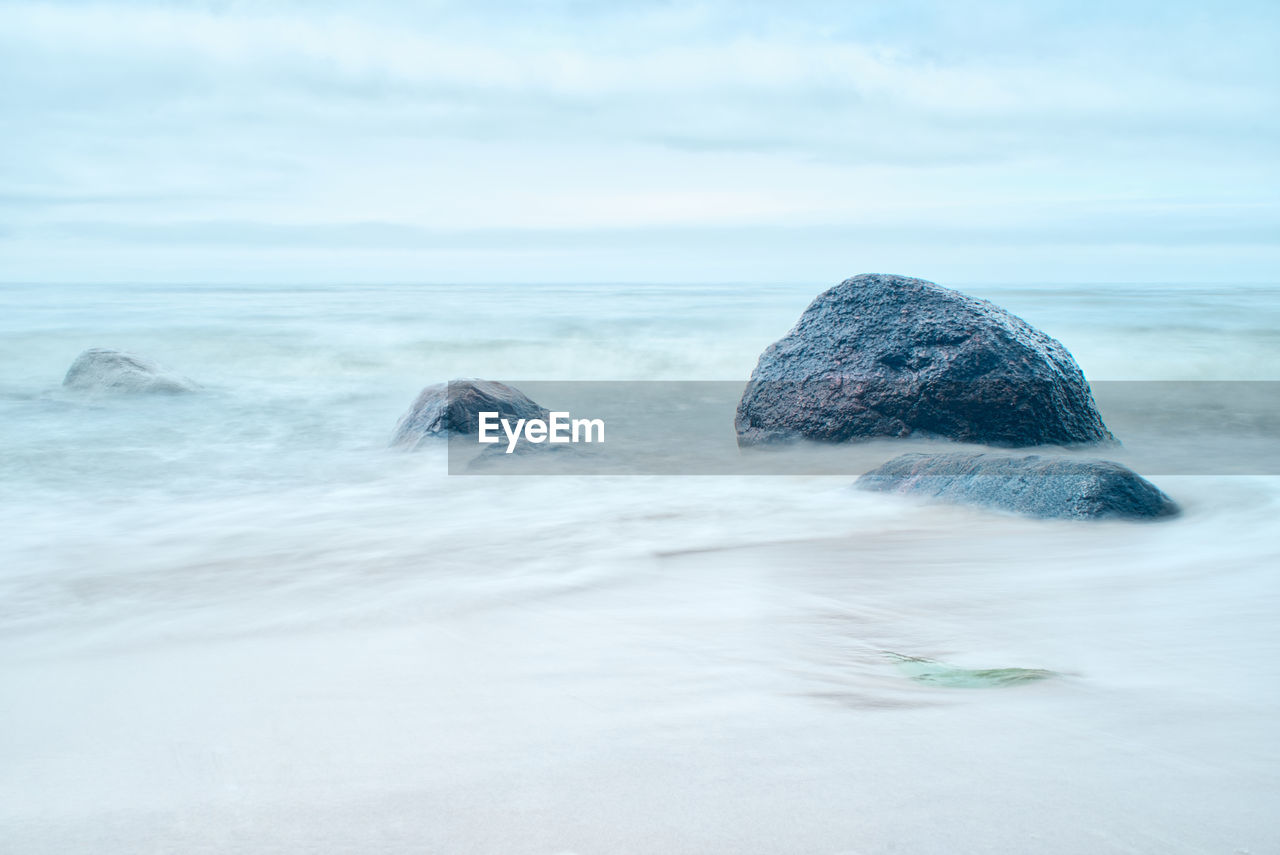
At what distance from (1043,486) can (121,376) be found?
8.42 metres

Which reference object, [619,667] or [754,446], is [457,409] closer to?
[754,446]

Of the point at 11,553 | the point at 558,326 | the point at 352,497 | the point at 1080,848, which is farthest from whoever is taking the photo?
the point at 558,326

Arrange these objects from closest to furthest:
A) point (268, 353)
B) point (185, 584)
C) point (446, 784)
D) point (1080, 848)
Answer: point (1080, 848) < point (446, 784) < point (185, 584) < point (268, 353)

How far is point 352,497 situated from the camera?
17.8ft

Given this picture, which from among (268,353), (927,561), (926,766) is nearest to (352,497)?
(927,561)

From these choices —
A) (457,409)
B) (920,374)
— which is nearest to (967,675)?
(920,374)

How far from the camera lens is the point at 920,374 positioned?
18.7ft

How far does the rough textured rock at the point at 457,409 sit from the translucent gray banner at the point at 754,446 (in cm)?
9

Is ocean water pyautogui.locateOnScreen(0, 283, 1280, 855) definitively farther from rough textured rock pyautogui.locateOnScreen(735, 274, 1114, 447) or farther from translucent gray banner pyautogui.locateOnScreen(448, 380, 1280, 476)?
rough textured rock pyautogui.locateOnScreen(735, 274, 1114, 447)

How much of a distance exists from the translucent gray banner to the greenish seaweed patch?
3187 mm

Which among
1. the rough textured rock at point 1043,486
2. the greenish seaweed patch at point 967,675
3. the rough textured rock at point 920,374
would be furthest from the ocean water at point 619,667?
the rough textured rock at point 920,374

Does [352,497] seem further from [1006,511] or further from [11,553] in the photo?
[1006,511]

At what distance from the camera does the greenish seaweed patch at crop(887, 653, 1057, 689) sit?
218cm

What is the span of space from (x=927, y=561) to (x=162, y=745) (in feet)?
8.66
